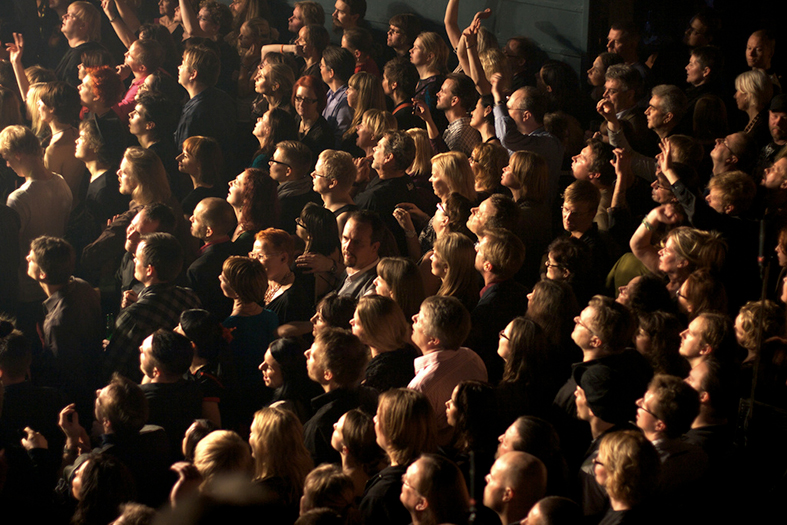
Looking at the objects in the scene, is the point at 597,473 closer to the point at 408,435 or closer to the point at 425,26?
the point at 408,435

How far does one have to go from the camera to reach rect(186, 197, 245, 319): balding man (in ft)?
15.9

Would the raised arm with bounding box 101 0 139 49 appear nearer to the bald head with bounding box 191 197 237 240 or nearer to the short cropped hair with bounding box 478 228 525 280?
the bald head with bounding box 191 197 237 240

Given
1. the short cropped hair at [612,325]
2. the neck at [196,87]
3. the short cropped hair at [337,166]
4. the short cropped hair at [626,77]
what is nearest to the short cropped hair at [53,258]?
the short cropped hair at [337,166]

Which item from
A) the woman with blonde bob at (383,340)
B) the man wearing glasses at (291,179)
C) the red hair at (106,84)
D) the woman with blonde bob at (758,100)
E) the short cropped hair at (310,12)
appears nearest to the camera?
the woman with blonde bob at (383,340)

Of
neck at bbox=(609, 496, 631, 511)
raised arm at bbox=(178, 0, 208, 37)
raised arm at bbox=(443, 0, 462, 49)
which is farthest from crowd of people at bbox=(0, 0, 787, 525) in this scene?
raised arm at bbox=(178, 0, 208, 37)

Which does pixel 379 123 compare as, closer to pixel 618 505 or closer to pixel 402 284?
pixel 402 284

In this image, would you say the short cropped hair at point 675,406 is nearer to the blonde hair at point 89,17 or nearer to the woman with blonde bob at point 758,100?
the woman with blonde bob at point 758,100

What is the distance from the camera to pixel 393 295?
428cm

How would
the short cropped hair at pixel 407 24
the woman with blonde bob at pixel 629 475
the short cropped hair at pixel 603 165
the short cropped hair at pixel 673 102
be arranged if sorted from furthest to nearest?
the short cropped hair at pixel 407 24, the short cropped hair at pixel 673 102, the short cropped hair at pixel 603 165, the woman with blonde bob at pixel 629 475

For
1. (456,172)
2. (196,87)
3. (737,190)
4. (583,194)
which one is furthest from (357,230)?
(196,87)

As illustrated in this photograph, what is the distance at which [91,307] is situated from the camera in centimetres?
455

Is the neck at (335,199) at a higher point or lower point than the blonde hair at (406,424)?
higher

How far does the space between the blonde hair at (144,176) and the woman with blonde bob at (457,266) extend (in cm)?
203

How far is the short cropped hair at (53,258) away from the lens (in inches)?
174
